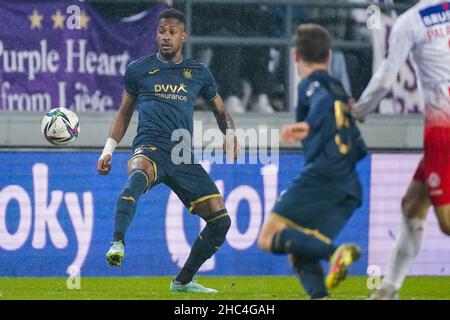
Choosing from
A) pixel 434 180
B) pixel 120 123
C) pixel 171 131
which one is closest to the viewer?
pixel 434 180

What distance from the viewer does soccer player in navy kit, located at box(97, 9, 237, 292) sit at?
10148mm

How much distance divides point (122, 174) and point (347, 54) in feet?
9.59

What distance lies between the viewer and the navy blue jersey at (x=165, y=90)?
1042cm

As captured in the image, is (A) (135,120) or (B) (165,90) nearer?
(B) (165,90)

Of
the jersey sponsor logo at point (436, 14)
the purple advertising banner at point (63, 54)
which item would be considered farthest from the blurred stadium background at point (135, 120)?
the jersey sponsor logo at point (436, 14)

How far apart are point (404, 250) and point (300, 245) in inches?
37.5

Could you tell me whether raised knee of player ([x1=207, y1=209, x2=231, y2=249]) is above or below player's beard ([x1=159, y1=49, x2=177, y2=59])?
below

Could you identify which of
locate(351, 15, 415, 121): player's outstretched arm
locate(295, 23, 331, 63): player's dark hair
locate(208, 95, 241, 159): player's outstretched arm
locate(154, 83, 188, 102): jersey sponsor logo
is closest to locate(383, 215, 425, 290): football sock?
locate(351, 15, 415, 121): player's outstretched arm

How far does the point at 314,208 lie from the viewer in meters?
7.69

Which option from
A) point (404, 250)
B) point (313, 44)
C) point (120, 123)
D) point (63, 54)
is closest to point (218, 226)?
point (120, 123)

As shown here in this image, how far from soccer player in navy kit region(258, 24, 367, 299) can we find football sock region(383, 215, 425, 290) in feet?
1.97

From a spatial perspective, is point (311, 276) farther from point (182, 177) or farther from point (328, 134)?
point (182, 177)

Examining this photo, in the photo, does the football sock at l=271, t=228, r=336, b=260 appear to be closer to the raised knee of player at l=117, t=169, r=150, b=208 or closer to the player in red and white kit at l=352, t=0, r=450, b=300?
the player in red and white kit at l=352, t=0, r=450, b=300

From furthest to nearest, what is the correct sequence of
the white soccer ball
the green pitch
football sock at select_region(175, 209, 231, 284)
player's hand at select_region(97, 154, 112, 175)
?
the white soccer ball → football sock at select_region(175, 209, 231, 284) → player's hand at select_region(97, 154, 112, 175) → the green pitch
